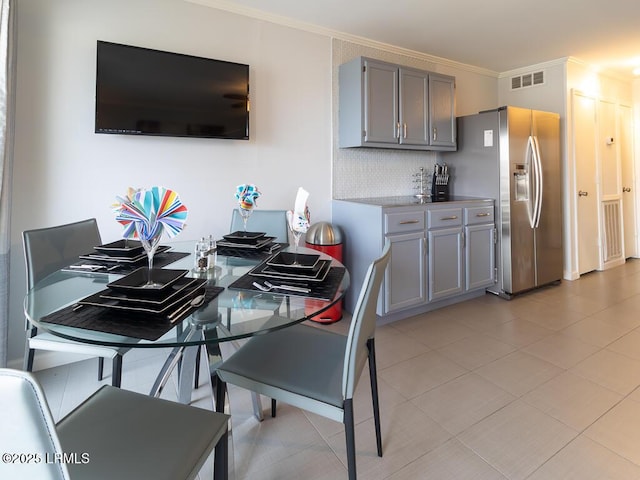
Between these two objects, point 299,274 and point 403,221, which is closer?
point 299,274

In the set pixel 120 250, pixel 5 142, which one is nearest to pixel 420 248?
pixel 120 250

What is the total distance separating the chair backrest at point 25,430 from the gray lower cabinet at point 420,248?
2589 mm

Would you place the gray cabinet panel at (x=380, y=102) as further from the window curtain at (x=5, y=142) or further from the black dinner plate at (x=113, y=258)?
the window curtain at (x=5, y=142)

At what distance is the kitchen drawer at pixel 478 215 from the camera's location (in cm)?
349

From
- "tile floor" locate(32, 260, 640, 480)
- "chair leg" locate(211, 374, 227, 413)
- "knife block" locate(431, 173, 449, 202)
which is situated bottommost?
"tile floor" locate(32, 260, 640, 480)

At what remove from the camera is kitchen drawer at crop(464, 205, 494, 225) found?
349 cm

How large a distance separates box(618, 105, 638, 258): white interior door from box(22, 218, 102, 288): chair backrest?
248 inches

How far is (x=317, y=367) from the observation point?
1399mm

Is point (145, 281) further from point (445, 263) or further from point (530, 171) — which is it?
point (530, 171)

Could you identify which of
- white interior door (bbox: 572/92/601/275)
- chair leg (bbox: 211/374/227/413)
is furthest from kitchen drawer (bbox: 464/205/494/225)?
chair leg (bbox: 211/374/227/413)

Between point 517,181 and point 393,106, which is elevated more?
point 393,106

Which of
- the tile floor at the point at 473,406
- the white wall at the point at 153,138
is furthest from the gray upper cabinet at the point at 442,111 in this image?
the tile floor at the point at 473,406

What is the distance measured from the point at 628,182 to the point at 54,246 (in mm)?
6733

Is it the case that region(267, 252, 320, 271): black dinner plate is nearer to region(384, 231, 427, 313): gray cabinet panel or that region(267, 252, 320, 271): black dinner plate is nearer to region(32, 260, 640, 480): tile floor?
region(32, 260, 640, 480): tile floor
